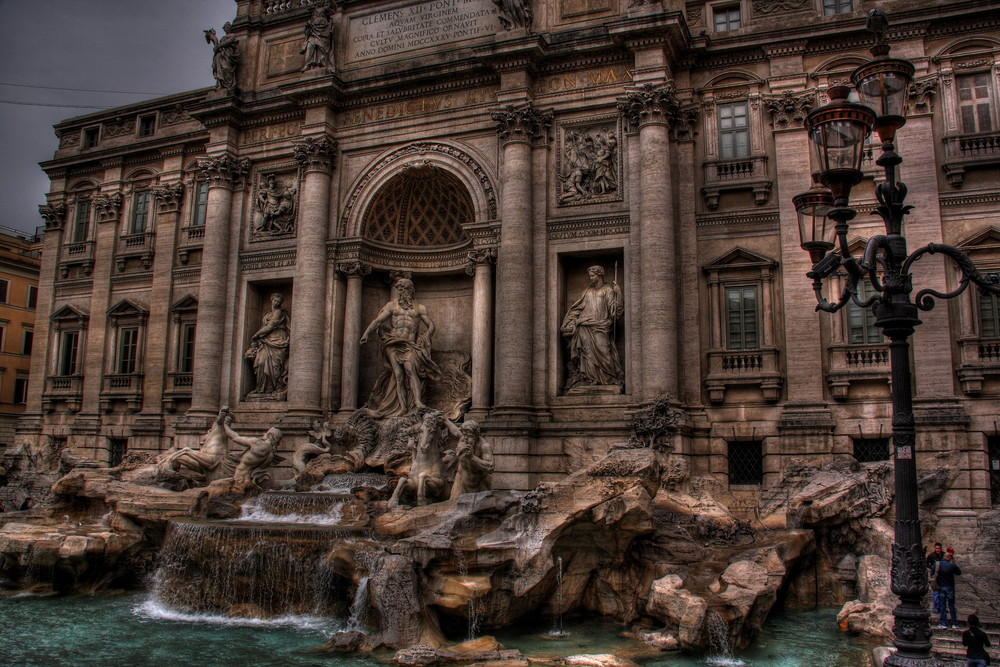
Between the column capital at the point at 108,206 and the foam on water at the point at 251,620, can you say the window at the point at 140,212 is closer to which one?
the column capital at the point at 108,206

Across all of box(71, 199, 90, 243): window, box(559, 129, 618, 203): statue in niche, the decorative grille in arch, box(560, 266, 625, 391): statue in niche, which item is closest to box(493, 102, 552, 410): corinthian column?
box(559, 129, 618, 203): statue in niche

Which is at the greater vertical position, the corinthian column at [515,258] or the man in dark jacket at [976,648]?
the corinthian column at [515,258]

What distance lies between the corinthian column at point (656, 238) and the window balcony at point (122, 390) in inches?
659

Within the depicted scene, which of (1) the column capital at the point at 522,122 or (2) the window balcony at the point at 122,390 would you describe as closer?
(1) the column capital at the point at 522,122

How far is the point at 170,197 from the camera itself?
2797cm

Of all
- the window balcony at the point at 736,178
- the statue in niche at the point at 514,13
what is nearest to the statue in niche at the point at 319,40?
the statue in niche at the point at 514,13

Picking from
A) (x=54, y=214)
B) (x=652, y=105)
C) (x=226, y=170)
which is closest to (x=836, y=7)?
(x=652, y=105)

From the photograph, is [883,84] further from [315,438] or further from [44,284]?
[44,284]

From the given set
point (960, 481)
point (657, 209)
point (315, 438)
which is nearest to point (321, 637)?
point (315, 438)

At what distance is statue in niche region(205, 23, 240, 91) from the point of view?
25953 mm

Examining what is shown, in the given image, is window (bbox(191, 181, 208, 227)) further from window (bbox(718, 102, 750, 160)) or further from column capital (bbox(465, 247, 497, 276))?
window (bbox(718, 102, 750, 160))

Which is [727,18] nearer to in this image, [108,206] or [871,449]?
[871,449]

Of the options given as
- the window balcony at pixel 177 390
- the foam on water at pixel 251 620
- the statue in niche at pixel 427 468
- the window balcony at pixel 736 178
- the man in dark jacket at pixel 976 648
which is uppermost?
the window balcony at pixel 736 178

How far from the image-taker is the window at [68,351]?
Result: 96.9ft
